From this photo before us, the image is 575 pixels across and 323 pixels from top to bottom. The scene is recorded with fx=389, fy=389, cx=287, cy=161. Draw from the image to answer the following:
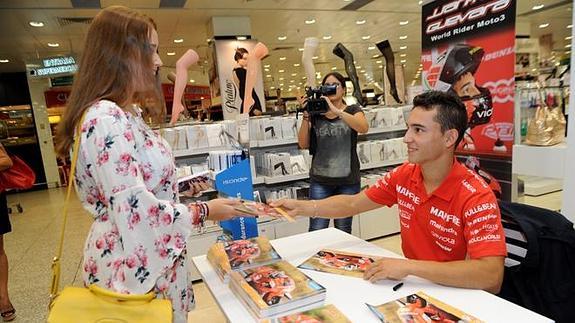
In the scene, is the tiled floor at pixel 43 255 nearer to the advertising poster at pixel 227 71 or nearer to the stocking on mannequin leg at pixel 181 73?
the stocking on mannequin leg at pixel 181 73

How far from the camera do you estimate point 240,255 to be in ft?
5.00

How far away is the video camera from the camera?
3.00 m

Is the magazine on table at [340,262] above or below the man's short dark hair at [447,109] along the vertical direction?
below

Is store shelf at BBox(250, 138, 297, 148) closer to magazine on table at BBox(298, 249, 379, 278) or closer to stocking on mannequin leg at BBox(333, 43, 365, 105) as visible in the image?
stocking on mannequin leg at BBox(333, 43, 365, 105)

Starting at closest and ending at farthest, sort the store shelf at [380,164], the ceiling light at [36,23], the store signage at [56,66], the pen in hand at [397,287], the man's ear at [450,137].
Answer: the pen in hand at [397,287] → the man's ear at [450,137] → the store shelf at [380,164] → the ceiling light at [36,23] → the store signage at [56,66]

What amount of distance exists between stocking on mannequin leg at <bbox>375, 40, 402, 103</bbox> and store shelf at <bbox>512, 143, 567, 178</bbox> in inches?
151

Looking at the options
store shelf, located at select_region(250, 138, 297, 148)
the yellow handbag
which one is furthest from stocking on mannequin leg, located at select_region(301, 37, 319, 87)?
the yellow handbag

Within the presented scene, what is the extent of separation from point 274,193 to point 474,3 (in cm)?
238

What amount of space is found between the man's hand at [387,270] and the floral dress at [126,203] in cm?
63

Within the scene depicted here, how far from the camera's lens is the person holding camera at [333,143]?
3.01 meters

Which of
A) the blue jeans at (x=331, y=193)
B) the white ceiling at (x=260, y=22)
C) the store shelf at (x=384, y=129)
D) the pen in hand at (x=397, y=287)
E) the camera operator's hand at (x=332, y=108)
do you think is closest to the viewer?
the pen in hand at (x=397, y=287)

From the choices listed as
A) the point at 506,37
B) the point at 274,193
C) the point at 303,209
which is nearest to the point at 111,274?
the point at 303,209

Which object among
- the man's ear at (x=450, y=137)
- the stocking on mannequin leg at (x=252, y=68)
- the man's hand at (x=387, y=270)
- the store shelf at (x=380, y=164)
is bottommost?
the store shelf at (x=380, y=164)

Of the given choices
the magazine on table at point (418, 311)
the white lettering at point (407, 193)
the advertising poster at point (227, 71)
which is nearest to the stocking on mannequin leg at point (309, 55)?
the white lettering at point (407, 193)
